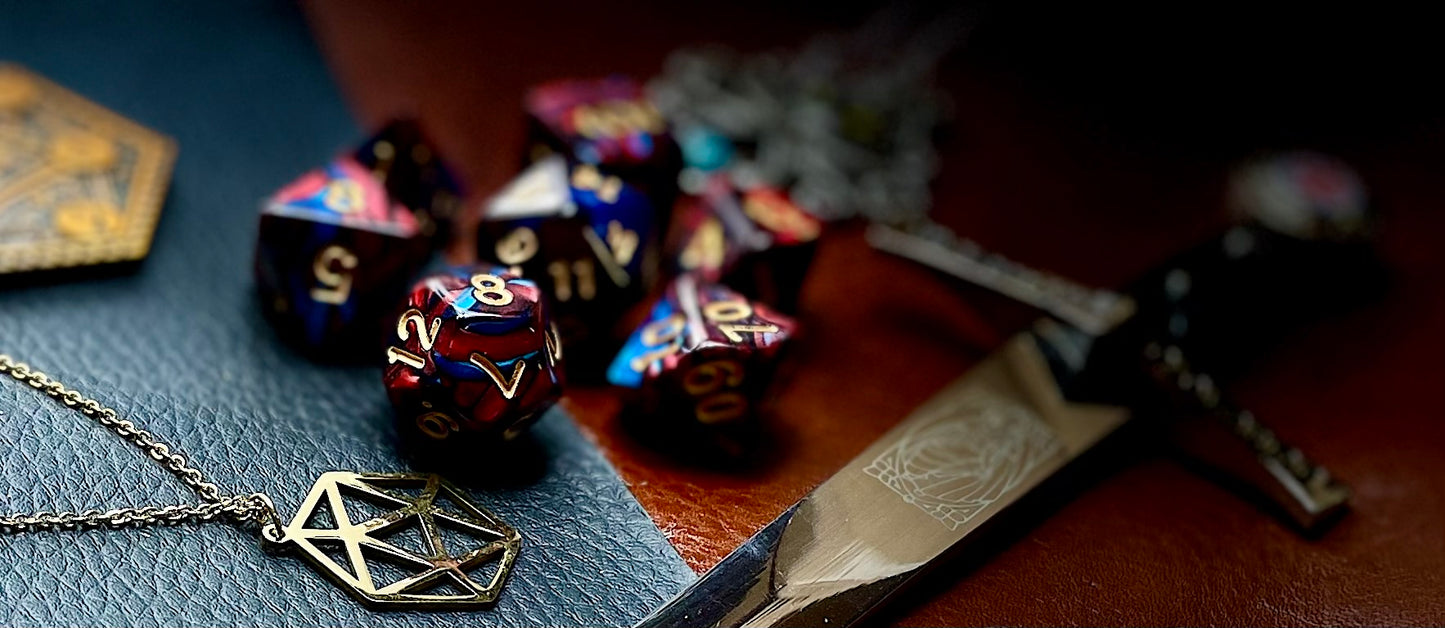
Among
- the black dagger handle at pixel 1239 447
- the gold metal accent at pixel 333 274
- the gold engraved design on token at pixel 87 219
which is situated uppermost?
the gold engraved design on token at pixel 87 219

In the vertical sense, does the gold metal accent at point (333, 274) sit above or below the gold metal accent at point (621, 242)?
above

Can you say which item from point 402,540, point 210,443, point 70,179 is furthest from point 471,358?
point 70,179

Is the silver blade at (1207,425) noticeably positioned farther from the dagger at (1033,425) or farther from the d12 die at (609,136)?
the d12 die at (609,136)

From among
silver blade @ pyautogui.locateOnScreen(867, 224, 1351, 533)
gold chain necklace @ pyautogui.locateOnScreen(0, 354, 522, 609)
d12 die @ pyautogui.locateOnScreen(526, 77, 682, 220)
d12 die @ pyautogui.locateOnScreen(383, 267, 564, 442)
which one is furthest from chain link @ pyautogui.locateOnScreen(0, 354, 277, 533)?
silver blade @ pyautogui.locateOnScreen(867, 224, 1351, 533)

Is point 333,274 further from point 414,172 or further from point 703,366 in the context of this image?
point 703,366

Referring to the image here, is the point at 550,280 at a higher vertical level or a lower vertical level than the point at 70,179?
lower

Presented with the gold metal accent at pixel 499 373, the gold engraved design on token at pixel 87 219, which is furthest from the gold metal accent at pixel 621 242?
the gold engraved design on token at pixel 87 219

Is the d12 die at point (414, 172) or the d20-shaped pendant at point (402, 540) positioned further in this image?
the d12 die at point (414, 172)

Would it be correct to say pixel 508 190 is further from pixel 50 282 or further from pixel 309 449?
pixel 50 282

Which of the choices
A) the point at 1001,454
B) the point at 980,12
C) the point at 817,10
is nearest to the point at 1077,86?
the point at 980,12
